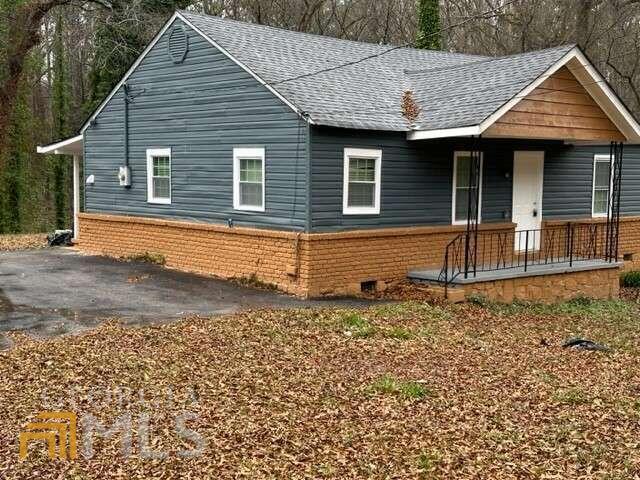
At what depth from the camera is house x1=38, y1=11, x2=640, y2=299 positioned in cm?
1374

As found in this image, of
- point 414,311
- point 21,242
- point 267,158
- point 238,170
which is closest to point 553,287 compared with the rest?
point 414,311

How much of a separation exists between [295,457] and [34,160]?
3016cm

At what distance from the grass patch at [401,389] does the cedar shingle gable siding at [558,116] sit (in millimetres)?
6872

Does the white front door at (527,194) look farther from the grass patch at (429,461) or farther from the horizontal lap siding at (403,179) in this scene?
the grass patch at (429,461)

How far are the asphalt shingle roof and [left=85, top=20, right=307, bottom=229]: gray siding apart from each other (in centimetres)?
47

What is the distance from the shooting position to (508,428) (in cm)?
667

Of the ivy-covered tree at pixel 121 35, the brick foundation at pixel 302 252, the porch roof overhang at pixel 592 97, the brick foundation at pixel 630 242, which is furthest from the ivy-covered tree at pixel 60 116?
the brick foundation at pixel 630 242

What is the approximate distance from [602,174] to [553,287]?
5400 mm

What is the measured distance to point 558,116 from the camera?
14570 millimetres

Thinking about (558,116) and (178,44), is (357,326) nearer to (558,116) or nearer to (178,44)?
(558,116)

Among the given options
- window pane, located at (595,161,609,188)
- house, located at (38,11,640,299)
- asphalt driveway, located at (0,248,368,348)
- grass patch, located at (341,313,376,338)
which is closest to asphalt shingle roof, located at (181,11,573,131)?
house, located at (38,11,640,299)

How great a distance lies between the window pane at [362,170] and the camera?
14.1m

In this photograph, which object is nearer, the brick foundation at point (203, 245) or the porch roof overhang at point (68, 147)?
the brick foundation at point (203, 245)

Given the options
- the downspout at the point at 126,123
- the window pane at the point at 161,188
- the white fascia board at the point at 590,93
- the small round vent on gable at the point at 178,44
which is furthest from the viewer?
the downspout at the point at 126,123
